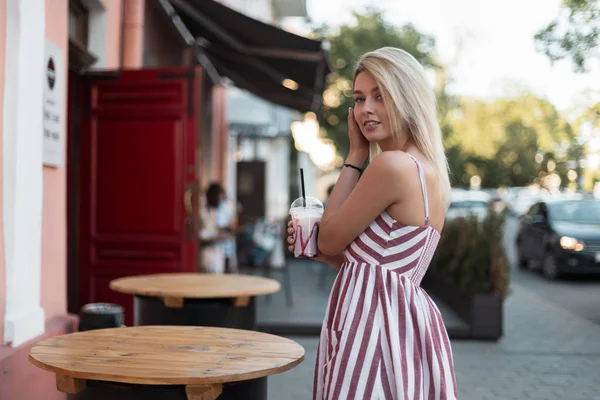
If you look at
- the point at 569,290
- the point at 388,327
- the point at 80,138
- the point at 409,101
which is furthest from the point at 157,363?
the point at 569,290

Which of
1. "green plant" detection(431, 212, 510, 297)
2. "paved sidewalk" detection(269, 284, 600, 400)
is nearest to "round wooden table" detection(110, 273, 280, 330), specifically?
"paved sidewalk" detection(269, 284, 600, 400)

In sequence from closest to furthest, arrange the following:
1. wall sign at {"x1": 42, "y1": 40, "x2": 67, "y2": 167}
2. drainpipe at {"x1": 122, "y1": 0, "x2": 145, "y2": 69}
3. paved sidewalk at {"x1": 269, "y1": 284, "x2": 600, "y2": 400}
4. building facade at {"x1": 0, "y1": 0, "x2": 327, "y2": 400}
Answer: building facade at {"x1": 0, "y1": 0, "x2": 327, "y2": 400} < wall sign at {"x1": 42, "y1": 40, "x2": 67, "y2": 167} < paved sidewalk at {"x1": 269, "y1": 284, "x2": 600, "y2": 400} < drainpipe at {"x1": 122, "y1": 0, "x2": 145, "y2": 69}

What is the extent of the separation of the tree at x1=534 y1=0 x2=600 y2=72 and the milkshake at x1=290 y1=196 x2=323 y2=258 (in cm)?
610

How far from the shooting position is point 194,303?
4.10 meters

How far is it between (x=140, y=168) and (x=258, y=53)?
324cm

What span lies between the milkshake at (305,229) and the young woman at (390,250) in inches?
1.7

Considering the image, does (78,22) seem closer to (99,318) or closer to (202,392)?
(99,318)

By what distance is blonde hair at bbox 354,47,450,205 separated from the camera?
2311 mm

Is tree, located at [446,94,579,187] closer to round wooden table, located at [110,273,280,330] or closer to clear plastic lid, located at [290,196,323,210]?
round wooden table, located at [110,273,280,330]

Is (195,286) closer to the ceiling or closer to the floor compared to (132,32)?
closer to the floor

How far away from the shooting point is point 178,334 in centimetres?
293

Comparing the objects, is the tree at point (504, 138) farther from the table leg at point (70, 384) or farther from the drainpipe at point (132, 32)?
the table leg at point (70, 384)

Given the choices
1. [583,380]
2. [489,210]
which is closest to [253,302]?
[583,380]

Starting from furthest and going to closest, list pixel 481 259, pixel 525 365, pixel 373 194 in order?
pixel 481 259
pixel 525 365
pixel 373 194
